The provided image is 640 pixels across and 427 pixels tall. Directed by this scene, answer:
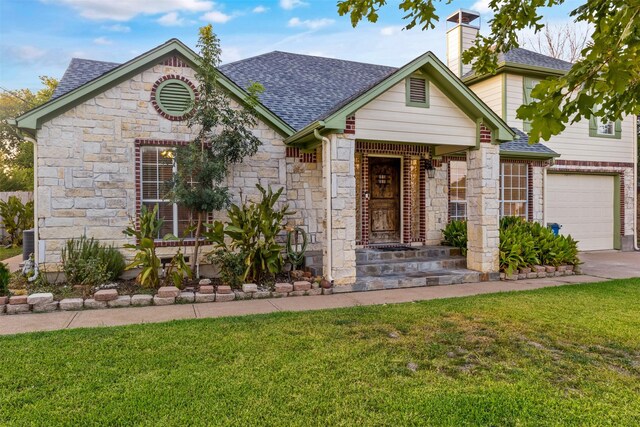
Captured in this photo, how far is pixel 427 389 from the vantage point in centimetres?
325

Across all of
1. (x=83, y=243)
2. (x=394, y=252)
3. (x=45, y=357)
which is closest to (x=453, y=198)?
(x=394, y=252)

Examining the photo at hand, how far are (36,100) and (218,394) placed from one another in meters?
31.1

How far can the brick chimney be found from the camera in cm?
1361

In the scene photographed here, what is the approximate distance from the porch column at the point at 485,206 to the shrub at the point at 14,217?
14323mm

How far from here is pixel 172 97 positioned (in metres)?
7.81

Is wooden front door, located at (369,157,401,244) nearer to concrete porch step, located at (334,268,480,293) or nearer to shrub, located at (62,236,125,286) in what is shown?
concrete porch step, located at (334,268,480,293)

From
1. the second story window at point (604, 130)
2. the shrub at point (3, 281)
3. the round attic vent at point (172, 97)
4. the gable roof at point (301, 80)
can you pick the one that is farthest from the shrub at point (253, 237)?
the second story window at point (604, 130)

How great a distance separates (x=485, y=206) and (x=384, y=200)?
2.65 m

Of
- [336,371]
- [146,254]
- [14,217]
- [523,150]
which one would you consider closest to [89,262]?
[146,254]

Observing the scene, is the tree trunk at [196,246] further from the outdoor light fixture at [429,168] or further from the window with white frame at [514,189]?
the window with white frame at [514,189]

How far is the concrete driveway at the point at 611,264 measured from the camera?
28.8 ft

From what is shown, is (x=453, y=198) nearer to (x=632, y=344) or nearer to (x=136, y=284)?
(x=632, y=344)

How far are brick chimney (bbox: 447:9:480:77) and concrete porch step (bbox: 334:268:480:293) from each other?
8461mm

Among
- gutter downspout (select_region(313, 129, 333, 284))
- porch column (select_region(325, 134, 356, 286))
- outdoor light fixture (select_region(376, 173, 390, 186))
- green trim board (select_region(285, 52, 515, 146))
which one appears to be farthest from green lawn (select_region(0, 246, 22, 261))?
outdoor light fixture (select_region(376, 173, 390, 186))
